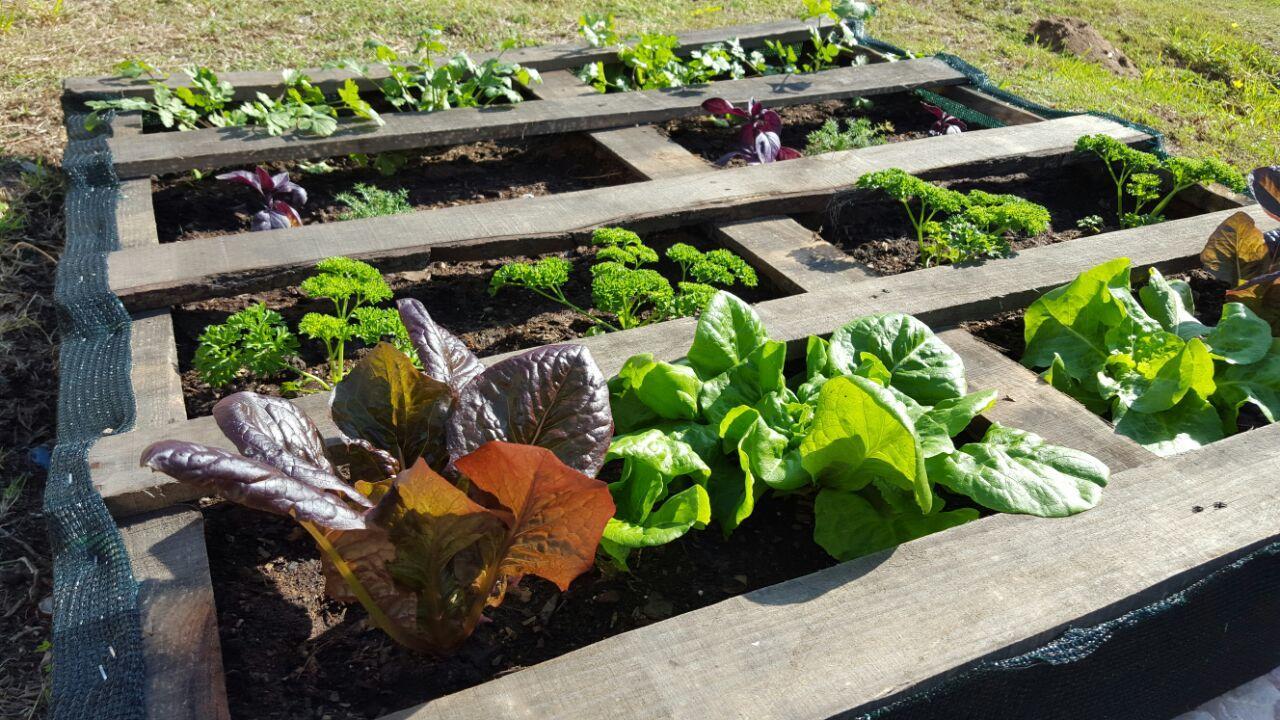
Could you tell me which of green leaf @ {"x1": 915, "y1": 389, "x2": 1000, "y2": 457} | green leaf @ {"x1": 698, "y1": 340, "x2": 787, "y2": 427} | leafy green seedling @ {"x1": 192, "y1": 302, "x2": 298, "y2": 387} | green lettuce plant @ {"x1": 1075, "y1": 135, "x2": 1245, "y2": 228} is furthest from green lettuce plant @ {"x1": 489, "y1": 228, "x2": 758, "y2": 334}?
green lettuce plant @ {"x1": 1075, "y1": 135, "x2": 1245, "y2": 228}

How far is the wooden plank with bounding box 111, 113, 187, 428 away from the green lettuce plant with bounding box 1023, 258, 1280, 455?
2.12m

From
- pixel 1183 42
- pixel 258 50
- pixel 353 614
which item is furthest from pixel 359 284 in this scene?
pixel 1183 42

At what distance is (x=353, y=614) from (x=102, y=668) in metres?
0.43

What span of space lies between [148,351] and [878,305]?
6.10ft

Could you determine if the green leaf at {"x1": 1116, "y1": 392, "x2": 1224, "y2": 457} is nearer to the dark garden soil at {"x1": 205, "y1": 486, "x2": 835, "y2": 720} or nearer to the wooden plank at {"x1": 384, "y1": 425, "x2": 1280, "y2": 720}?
the wooden plank at {"x1": 384, "y1": 425, "x2": 1280, "y2": 720}

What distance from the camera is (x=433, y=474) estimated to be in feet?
4.75

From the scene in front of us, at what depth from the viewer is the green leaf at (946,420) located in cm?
194

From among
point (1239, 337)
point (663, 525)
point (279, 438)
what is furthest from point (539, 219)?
point (1239, 337)

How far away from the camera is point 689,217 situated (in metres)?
3.18

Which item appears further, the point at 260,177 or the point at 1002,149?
the point at 1002,149

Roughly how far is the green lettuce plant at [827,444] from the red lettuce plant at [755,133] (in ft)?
5.11

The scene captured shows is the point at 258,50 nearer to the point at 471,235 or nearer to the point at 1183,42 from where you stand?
the point at 471,235

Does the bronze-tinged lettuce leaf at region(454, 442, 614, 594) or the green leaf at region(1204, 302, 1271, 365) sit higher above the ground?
the bronze-tinged lettuce leaf at region(454, 442, 614, 594)

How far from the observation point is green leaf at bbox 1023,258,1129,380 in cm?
250
